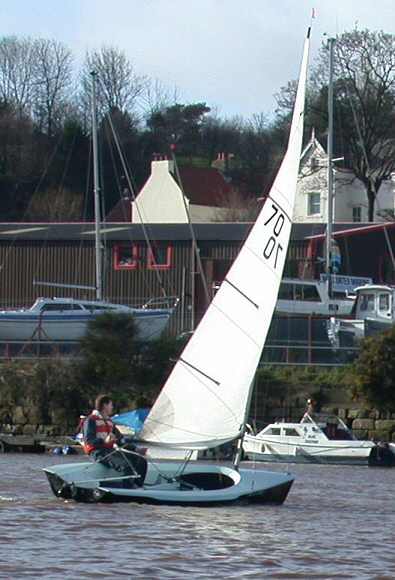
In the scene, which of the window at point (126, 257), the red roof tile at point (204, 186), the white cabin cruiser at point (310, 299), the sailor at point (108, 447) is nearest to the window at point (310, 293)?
the white cabin cruiser at point (310, 299)

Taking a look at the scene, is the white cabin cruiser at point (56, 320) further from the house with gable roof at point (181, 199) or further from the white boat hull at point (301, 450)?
the house with gable roof at point (181, 199)

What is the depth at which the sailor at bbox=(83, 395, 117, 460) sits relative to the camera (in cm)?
2012

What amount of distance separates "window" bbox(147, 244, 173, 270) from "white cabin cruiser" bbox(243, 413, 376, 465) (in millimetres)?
18985

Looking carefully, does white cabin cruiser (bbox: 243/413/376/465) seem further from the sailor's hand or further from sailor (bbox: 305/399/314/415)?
the sailor's hand

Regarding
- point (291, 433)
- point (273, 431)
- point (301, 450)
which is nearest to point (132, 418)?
point (273, 431)

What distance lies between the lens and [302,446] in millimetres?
35062

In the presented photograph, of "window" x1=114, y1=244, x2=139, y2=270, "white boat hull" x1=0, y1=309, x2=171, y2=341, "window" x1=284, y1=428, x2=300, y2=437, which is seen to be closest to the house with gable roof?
"window" x1=114, y1=244, x2=139, y2=270

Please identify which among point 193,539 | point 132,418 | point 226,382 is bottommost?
point 193,539

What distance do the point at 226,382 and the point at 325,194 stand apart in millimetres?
47505

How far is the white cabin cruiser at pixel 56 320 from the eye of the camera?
45.3 metres

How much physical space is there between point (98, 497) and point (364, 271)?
1459 inches

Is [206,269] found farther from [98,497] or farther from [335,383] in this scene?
[98,497]

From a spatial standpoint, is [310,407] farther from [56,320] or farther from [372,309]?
[56,320]

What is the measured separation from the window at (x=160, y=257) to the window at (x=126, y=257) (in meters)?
0.63
